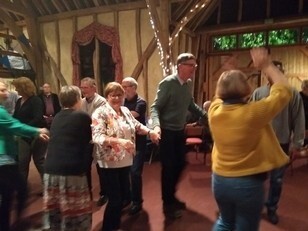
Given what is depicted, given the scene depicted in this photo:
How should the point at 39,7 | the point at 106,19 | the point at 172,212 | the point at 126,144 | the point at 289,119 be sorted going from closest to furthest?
the point at 126,144
the point at 289,119
the point at 172,212
the point at 106,19
the point at 39,7

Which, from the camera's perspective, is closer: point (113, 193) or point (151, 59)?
point (113, 193)

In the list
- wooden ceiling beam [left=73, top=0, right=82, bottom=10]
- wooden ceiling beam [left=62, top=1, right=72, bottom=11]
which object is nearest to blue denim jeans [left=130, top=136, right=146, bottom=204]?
wooden ceiling beam [left=73, top=0, right=82, bottom=10]

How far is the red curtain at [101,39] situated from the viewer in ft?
26.9

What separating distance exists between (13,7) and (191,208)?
686 centimetres

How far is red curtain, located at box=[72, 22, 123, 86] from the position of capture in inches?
323

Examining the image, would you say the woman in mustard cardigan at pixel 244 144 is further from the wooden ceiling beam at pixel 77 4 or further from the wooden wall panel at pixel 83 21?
the wooden ceiling beam at pixel 77 4

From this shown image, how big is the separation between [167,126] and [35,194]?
2098 millimetres

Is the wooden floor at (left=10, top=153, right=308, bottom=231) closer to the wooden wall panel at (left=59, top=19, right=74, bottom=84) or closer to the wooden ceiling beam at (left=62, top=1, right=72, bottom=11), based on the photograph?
the wooden wall panel at (left=59, top=19, right=74, bottom=84)

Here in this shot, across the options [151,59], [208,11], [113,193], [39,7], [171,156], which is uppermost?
[39,7]

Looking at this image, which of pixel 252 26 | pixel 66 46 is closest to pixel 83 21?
pixel 66 46

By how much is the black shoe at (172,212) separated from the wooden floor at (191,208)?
0.19 ft

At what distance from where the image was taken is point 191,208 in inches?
153

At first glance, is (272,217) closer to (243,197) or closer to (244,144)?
(243,197)

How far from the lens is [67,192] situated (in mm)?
2627
